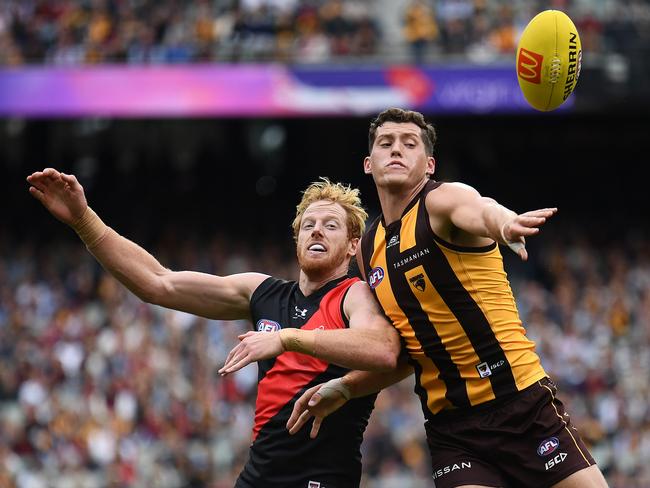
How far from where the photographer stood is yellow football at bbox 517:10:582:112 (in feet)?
21.3

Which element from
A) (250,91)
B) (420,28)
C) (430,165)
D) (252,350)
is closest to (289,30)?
(250,91)

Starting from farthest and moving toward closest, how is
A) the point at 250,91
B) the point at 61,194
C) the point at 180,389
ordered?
Result: the point at 250,91 < the point at 180,389 < the point at 61,194

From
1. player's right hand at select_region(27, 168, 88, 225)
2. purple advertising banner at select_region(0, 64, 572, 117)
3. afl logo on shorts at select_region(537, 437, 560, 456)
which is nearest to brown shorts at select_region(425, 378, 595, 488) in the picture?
afl logo on shorts at select_region(537, 437, 560, 456)

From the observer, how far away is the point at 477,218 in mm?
5469

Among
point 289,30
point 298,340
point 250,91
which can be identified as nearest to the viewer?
point 298,340

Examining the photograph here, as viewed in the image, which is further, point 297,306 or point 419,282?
point 297,306

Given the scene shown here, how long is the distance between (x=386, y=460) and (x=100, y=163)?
1161cm

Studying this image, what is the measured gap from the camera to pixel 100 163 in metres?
24.2

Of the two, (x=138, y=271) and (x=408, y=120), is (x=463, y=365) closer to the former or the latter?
(x=408, y=120)

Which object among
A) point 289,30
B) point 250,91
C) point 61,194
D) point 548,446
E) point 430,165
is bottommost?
point 548,446

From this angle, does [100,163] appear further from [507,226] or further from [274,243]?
[507,226]

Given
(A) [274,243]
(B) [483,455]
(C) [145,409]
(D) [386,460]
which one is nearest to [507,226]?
(B) [483,455]

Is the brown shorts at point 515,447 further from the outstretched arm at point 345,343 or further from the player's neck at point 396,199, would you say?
the player's neck at point 396,199

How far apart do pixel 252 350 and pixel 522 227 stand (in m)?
1.44
